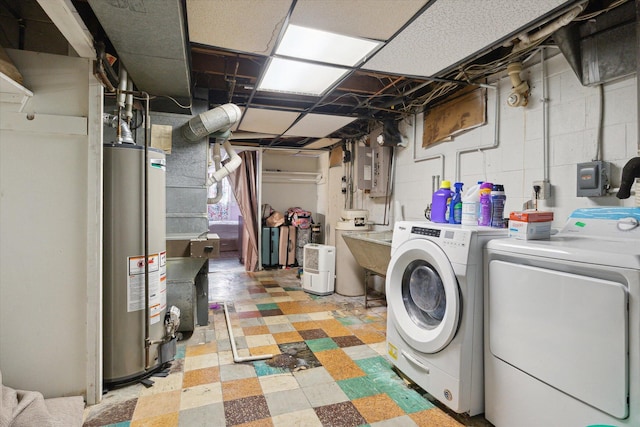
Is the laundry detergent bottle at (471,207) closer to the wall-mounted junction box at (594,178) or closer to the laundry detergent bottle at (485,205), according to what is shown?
the laundry detergent bottle at (485,205)

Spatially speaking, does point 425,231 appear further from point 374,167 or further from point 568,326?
point 374,167

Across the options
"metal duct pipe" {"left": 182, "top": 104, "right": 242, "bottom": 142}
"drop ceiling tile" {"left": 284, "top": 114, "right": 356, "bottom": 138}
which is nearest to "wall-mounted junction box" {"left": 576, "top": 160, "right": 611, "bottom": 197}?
"drop ceiling tile" {"left": 284, "top": 114, "right": 356, "bottom": 138}

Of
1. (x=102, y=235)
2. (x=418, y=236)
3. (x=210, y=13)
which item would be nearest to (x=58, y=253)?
(x=102, y=235)

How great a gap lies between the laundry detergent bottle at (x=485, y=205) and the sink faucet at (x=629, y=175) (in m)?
0.59

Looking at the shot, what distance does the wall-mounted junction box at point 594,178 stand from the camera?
1.81 metres

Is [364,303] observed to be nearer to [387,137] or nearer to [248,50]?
[387,137]

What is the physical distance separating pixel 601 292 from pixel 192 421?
2.00 m

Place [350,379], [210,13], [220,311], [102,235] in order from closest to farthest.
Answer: [210,13], [102,235], [350,379], [220,311]

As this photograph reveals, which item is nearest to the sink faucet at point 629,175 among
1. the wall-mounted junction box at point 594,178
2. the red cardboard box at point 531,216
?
the wall-mounted junction box at point 594,178

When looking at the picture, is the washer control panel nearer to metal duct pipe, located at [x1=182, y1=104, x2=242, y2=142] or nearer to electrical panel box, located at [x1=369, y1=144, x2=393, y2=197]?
metal duct pipe, located at [x1=182, y1=104, x2=242, y2=142]

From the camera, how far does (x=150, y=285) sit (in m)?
2.13

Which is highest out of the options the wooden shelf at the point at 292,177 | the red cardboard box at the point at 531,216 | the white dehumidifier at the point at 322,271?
the wooden shelf at the point at 292,177

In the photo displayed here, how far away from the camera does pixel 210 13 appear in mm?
1701

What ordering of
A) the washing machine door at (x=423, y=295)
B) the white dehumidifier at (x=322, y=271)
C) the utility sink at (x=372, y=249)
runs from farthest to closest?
1. the white dehumidifier at (x=322, y=271)
2. the utility sink at (x=372, y=249)
3. the washing machine door at (x=423, y=295)
